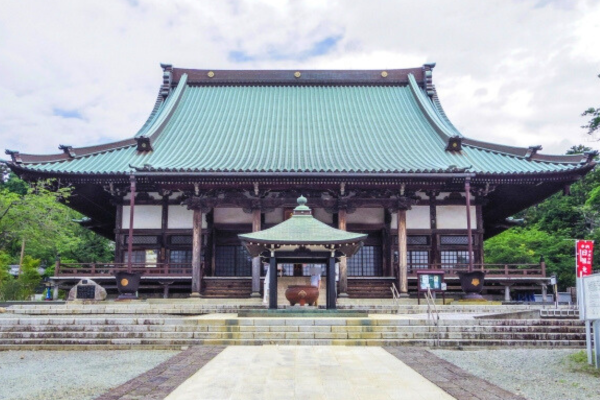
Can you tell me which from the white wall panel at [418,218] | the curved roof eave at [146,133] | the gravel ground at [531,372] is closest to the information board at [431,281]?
the white wall panel at [418,218]

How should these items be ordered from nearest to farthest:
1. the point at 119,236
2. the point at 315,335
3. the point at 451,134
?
the point at 315,335 < the point at 119,236 < the point at 451,134

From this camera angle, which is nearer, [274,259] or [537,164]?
[274,259]

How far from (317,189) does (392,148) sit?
4.37 meters

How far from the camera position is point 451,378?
7.74m

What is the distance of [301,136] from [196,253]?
24.9 feet

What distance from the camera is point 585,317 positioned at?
869cm

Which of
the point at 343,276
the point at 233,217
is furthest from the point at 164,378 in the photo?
the point at 233,217

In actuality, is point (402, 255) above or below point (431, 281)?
above

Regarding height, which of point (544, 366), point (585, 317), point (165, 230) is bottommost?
point (544, 366)

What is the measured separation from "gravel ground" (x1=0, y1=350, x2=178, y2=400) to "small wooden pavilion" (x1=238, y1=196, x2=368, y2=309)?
16.2ft

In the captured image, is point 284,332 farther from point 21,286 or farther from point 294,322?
point 21,286

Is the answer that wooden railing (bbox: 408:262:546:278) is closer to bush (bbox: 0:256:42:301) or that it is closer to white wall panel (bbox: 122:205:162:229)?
white wall panel (bbox: 122:205:162:229)

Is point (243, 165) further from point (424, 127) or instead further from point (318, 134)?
point (424, 127)

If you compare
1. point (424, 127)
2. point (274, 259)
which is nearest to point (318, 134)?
point (424, 127)
